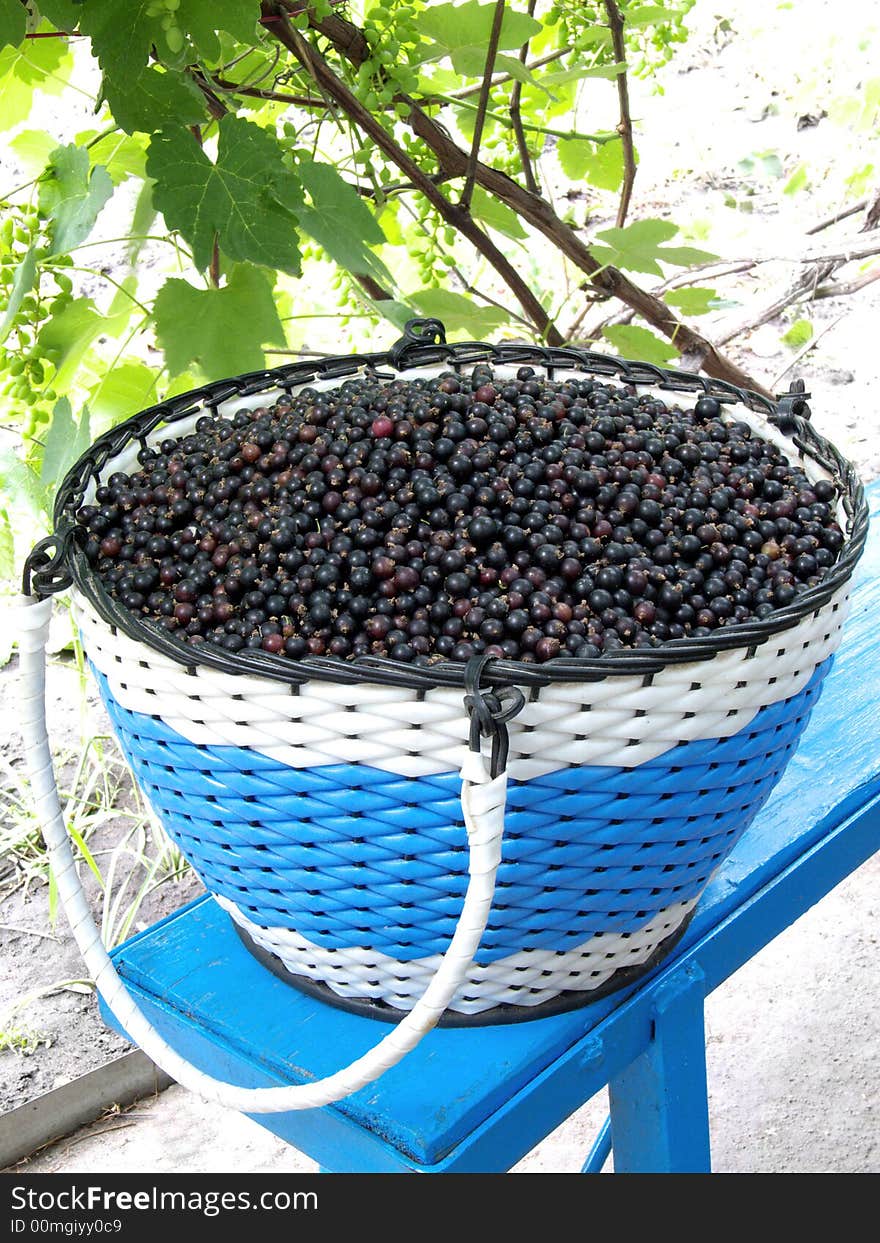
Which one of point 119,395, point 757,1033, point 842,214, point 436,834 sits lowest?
point 757,1033

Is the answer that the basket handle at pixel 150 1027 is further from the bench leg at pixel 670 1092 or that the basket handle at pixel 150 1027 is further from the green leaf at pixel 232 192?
the green leaf at pixel 232 192

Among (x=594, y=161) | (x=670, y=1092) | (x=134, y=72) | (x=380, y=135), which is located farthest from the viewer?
(x=594, y=161)

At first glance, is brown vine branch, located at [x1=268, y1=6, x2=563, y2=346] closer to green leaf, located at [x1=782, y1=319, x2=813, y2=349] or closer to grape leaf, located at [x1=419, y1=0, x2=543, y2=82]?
grape leaf, located at [x1=419, y1=0, x2=543, y2=82]

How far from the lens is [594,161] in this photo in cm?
167

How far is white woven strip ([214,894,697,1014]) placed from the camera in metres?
0.79

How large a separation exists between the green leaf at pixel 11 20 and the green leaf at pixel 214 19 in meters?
0.12

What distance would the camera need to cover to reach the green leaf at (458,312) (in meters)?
1.40

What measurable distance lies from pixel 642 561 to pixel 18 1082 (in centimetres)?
115

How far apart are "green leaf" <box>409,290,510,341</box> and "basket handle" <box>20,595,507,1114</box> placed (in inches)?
29.5

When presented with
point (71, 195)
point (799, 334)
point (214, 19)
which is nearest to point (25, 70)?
point (71, 195)

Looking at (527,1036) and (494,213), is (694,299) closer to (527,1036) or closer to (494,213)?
(494,213)

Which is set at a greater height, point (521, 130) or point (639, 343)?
point (521, 130)

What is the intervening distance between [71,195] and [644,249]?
60cm

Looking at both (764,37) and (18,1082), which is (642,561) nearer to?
(18,1082)
